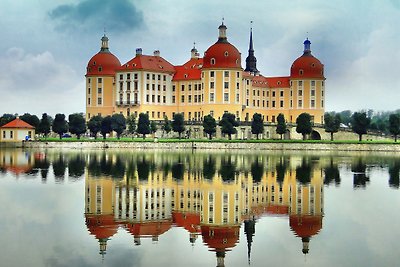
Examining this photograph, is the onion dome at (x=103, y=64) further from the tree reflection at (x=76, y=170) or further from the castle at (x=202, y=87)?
the tree reflection at (x=76, y=170)

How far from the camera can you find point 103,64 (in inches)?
Answer: 3848

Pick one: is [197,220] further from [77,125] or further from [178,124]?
[178,124]

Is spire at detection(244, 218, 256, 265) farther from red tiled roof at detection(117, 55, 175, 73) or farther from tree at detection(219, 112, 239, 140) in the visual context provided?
red tiled roof at detection(117, 55, 175, 73)

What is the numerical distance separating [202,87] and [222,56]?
6538mm

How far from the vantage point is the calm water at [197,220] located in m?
14.7

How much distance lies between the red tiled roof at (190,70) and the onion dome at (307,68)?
14.7 m

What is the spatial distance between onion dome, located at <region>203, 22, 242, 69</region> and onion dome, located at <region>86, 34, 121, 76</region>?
53.0 ft

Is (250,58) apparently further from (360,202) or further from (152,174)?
(360,202)

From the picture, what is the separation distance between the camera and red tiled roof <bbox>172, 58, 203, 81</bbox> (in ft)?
316

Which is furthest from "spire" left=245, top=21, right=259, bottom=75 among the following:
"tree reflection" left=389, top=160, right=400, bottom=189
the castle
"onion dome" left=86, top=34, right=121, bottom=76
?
"tree reflection" left=389, top=160, right=400, bottom=189

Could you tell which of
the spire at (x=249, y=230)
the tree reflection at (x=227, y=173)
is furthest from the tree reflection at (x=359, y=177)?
the spire at (x=249, y=230)

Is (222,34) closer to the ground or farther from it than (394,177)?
farther from it

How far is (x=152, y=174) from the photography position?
34562mm

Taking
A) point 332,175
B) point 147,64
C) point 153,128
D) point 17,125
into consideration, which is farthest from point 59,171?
point 147,64
